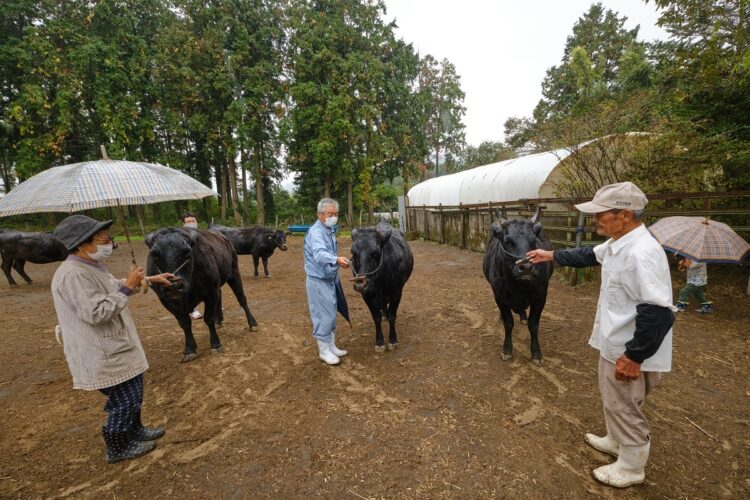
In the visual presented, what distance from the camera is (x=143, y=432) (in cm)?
321

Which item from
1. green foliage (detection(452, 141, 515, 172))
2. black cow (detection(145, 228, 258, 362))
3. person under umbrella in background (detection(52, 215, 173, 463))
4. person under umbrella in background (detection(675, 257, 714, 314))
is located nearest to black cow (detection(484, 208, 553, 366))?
person under umbrella in background (detection(675, 257, 714, 314))

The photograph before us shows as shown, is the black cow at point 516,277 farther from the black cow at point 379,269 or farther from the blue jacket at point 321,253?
the blue jacket at point 321,253

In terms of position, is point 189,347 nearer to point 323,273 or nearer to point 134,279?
point 323,273

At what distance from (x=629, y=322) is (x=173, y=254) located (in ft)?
15.3

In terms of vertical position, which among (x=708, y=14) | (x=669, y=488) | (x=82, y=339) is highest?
(x=708, y=14)

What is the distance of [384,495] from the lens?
2529 millimetres

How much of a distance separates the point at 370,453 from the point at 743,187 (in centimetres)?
946

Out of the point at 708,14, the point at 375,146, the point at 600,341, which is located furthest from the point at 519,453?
the point at 375,146

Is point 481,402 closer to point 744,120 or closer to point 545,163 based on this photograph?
point 744,120

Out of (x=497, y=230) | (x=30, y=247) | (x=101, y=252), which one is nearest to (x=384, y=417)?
(x=497, y=230)

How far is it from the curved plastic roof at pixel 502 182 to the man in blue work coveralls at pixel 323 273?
863cm

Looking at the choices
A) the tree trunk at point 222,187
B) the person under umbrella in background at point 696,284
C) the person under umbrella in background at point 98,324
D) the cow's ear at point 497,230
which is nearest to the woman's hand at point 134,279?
the person under umbrella in background at point 98,324

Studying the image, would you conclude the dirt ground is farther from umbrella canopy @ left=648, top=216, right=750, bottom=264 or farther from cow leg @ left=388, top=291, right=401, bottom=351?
umbrella canopy @ left=648, top=216, right=750, bottom=264

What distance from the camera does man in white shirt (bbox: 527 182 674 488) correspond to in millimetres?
2062
